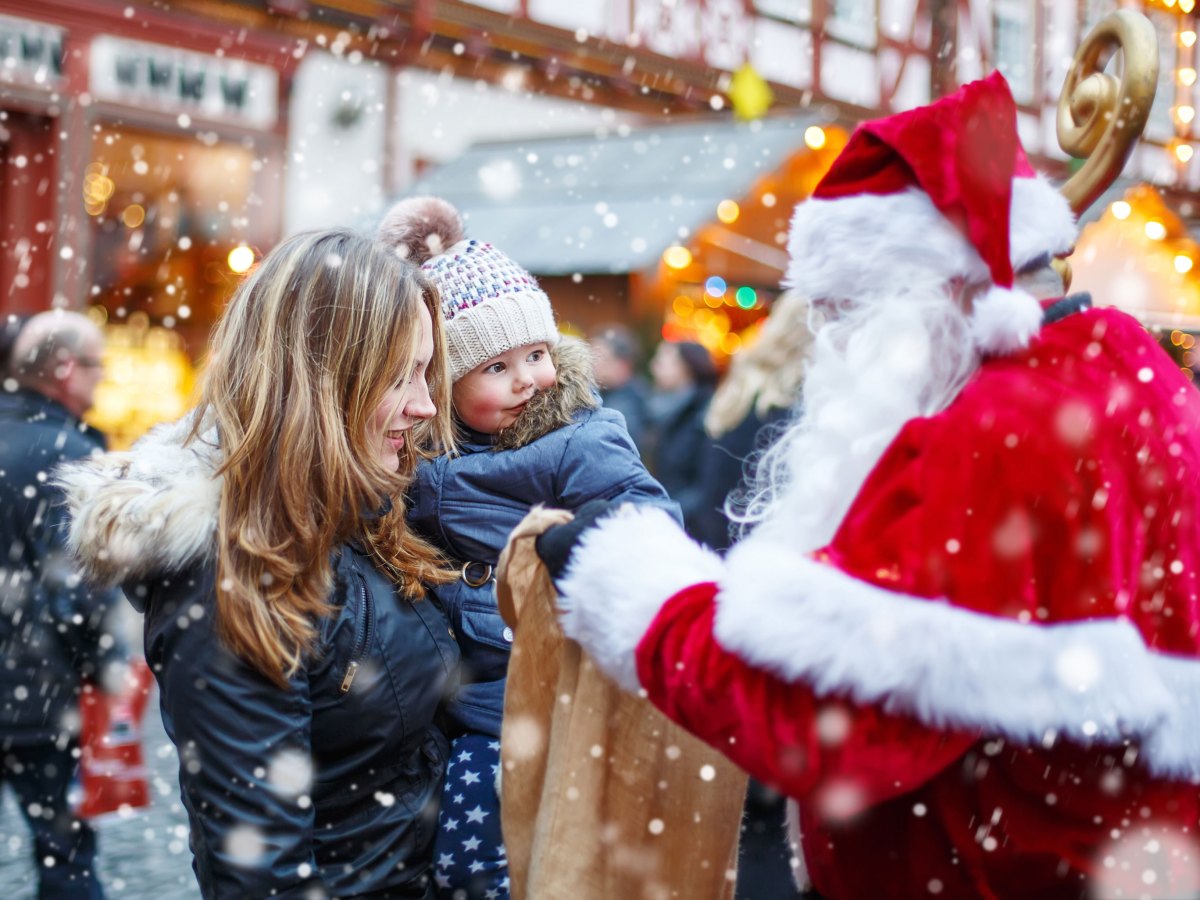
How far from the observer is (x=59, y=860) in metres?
4.04

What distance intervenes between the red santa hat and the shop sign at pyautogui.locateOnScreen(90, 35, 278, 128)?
981cm

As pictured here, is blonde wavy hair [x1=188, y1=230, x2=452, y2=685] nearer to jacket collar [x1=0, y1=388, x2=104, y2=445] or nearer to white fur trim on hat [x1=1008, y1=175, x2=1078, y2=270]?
white fur trim on hat [x1=1008, y1=175, x2=1078, y2=270]

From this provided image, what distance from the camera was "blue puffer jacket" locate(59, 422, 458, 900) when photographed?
1912 mm

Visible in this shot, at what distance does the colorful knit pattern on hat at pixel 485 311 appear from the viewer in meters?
2.73

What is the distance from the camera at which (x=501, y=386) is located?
2.74 m

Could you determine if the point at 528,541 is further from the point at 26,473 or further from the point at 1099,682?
the point at 26,473

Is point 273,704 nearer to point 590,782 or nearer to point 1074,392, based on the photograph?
point 590,782

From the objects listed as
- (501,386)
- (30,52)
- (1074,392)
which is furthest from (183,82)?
(1074,392)

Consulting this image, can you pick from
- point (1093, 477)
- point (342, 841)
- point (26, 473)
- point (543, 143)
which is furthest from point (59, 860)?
point (543, 143)

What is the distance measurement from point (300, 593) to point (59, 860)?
8.41 ft

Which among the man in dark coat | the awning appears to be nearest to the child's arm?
the man in dark coat

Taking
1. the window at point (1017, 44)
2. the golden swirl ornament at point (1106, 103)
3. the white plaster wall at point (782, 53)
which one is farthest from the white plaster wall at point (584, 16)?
the golden swirl ornament at point (1106, 103)

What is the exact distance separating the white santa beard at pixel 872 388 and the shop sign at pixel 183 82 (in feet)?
32.4

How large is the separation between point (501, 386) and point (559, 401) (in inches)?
4.9
